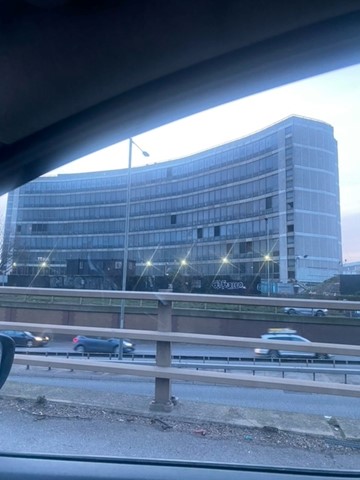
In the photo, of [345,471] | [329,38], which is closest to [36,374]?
[345,471]

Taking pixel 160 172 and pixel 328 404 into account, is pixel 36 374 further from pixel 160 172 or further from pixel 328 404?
pixel 328 404

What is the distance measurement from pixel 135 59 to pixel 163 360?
2429mm

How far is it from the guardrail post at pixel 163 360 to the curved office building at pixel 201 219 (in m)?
1.01

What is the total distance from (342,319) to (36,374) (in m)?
2.65

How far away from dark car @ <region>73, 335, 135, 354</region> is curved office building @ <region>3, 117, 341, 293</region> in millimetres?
875

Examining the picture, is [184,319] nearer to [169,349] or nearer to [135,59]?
[169,349]

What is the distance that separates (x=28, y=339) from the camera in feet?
13.0

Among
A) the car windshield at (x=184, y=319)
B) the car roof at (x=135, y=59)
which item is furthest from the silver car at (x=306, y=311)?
the car roof at (x=135, y=59)

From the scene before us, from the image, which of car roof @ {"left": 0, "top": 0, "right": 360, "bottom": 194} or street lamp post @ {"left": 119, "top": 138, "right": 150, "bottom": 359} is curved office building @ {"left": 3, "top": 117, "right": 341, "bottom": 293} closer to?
street lamp post @ {"left": 119, "top": 138, "right": 150, "bottom": 359}

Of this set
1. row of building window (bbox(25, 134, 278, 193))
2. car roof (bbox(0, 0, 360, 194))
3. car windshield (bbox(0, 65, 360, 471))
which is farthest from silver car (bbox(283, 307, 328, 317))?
car roof (bbox(0, 0, 360, 194))

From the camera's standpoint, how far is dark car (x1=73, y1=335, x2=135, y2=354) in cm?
394

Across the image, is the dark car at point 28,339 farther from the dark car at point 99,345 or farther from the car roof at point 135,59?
the car roof at point 135,59

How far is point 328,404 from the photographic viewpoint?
11.5ft

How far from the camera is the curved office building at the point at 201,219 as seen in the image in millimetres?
3656
